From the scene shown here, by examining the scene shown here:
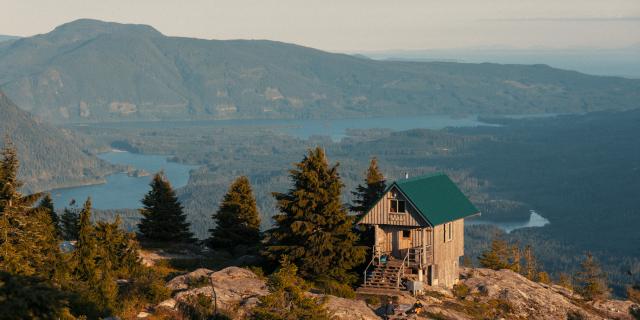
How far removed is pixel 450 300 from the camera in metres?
56.2

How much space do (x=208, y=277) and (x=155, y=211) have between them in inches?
1171

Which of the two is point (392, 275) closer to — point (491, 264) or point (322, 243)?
point (322, 243)

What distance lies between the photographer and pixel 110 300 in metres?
42.8

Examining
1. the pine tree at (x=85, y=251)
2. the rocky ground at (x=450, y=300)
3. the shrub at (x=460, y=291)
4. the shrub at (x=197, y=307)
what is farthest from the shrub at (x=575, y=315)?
the pine tree at (x=85, y=251)

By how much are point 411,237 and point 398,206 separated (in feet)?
7.29

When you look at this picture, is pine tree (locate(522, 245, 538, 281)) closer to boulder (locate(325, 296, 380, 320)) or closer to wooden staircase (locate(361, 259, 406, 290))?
wooden staircase (locate(361, 259, 406, 290))

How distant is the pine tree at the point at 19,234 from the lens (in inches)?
1809

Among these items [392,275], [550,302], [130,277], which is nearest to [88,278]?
[130,277]

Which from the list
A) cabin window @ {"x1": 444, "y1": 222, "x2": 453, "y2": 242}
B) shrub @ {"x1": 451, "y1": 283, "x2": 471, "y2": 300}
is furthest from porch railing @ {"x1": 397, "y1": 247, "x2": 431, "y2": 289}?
shrub @ {"x1": 451, "y1": 283, "x2": 471, "y2": 300}

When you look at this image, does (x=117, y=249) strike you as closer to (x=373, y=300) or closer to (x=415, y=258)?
(x=373, y=300)

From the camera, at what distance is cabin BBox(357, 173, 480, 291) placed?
57125 mm

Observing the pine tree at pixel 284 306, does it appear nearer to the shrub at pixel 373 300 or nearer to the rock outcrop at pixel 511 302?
the shrub at pixel 373 300

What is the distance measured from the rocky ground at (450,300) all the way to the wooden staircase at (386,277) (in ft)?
4.97

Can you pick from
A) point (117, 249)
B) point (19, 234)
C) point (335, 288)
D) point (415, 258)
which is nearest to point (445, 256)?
point (415, 258)
